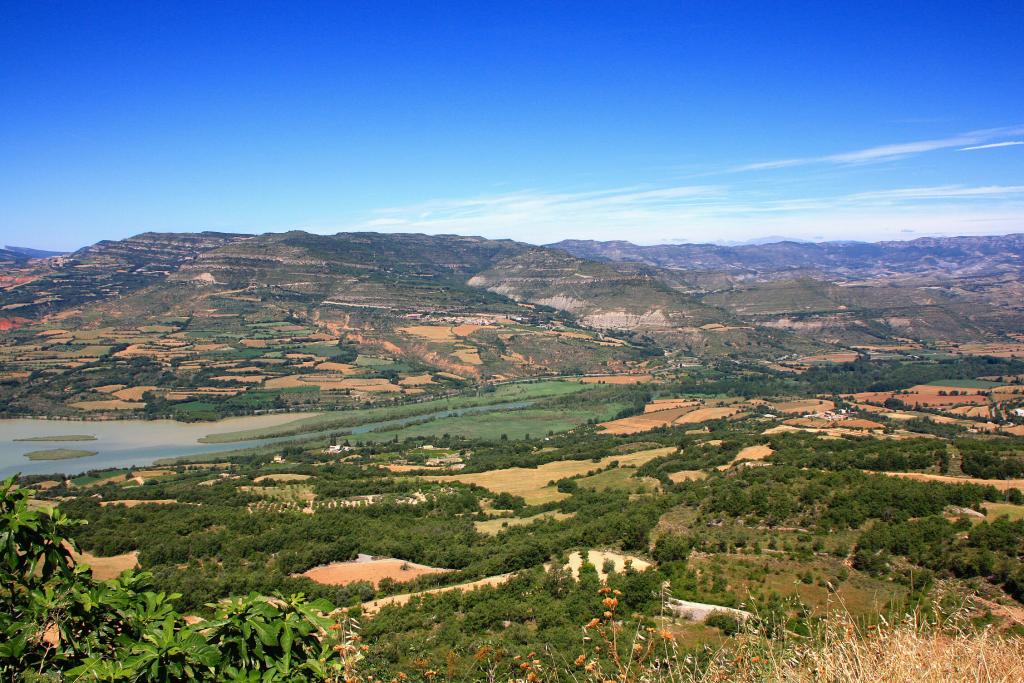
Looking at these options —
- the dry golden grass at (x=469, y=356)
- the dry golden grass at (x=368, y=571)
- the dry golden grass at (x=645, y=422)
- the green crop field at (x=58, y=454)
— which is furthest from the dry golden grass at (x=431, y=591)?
the dry golden grass at (x=469, y=356)

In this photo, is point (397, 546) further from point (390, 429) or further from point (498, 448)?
point (390, 429)

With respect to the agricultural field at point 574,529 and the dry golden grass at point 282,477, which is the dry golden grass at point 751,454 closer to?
the agricultural field at point 574,529

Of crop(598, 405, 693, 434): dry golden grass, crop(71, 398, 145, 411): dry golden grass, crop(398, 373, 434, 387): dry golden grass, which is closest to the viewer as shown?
crop(598, 405, 693, 434): dry golden grass

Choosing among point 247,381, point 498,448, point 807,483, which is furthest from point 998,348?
point 247,381

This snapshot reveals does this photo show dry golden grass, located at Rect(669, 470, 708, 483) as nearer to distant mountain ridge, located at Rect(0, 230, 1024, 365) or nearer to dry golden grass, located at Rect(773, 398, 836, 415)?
dry golden grass, located at Rect(773, 398, 836, 415)

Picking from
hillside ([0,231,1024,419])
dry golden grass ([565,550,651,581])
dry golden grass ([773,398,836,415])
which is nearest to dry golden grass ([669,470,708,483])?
dry golden grass ([565,550,651,581])

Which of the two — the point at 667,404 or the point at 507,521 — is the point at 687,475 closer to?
the point at 507,521

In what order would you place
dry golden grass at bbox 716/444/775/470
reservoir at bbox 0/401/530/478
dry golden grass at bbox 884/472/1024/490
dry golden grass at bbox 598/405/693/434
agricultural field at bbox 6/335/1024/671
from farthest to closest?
dry golden grass at bbox 598/405/693/434
reservoir at bbox 0/401/530/478
dry golden grass at bbox 716/444/775/470
dry golden grass at bbox 884/472/1024/490
agricultural field at bbox 6/335/1024/671

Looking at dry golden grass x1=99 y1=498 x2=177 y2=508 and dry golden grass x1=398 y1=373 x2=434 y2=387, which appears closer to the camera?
dry golden grass x1=99 y1=498 x2=177 y2=508

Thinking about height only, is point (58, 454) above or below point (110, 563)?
below

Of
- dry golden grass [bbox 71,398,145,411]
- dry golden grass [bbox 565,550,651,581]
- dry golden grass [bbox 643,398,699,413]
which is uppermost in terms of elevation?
dry golden grass [bbox 565,550,651,581]

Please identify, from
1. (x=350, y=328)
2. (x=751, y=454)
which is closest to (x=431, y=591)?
(x=751, y=454)
